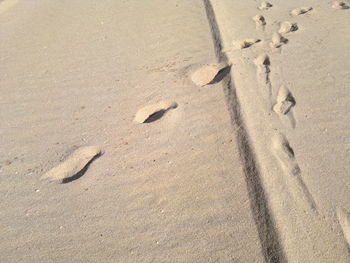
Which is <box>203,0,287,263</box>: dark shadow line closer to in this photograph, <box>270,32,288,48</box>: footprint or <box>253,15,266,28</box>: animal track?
<box>270,32,288,48</box>: footprint

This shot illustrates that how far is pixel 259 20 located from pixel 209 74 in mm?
1459

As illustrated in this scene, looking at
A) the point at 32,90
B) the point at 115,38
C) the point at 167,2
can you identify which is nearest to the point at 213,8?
the point at 167,2

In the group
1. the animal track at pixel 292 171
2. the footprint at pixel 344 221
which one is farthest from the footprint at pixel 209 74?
the footprint at pixel 344 221

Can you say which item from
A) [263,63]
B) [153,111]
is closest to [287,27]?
[263,63]

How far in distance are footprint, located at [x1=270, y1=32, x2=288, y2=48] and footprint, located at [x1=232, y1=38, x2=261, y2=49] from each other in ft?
0.57

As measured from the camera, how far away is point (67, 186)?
2.55 metres

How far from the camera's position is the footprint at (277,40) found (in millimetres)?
3949

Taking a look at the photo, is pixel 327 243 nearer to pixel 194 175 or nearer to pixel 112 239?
pixel 194 175

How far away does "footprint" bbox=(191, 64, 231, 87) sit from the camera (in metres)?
3.51

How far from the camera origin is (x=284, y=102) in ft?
10.3

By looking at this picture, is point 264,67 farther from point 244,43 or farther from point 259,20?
point 259,20

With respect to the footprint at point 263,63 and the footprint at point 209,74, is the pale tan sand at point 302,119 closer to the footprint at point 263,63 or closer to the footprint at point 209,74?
the footprint at point 263,63

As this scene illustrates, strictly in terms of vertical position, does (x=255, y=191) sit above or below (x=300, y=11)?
below

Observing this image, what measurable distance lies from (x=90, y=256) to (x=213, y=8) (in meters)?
4.07
